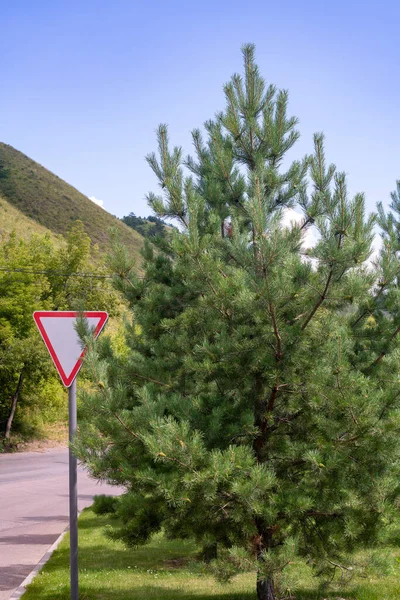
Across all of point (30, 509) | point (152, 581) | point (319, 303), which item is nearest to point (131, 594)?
point (152, 581)

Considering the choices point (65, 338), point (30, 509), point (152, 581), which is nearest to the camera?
point (65, 338)

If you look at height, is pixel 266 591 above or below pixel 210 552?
below

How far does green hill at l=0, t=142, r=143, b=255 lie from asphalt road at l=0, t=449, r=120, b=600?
48.7 metres

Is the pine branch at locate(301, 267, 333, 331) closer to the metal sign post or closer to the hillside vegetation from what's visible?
the metal sign post

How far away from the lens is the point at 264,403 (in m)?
5.90

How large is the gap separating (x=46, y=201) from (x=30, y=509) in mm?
71413

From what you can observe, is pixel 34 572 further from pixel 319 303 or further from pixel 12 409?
pixel 12 409

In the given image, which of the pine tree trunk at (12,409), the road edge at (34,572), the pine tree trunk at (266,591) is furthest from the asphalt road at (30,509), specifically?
the pine tree trunk at (12,409)

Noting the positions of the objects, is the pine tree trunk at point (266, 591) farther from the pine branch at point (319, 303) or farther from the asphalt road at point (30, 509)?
the pine branch at point (319, 303)

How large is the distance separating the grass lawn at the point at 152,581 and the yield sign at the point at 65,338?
1861mm

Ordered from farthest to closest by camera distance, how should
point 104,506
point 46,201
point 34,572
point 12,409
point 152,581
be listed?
point 46,201, point 12,409, point 34,572, point 152,581, point 104,506

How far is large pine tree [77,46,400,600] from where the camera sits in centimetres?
492

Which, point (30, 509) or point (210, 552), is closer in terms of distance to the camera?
point (210, 552)

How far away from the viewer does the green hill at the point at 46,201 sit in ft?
251
